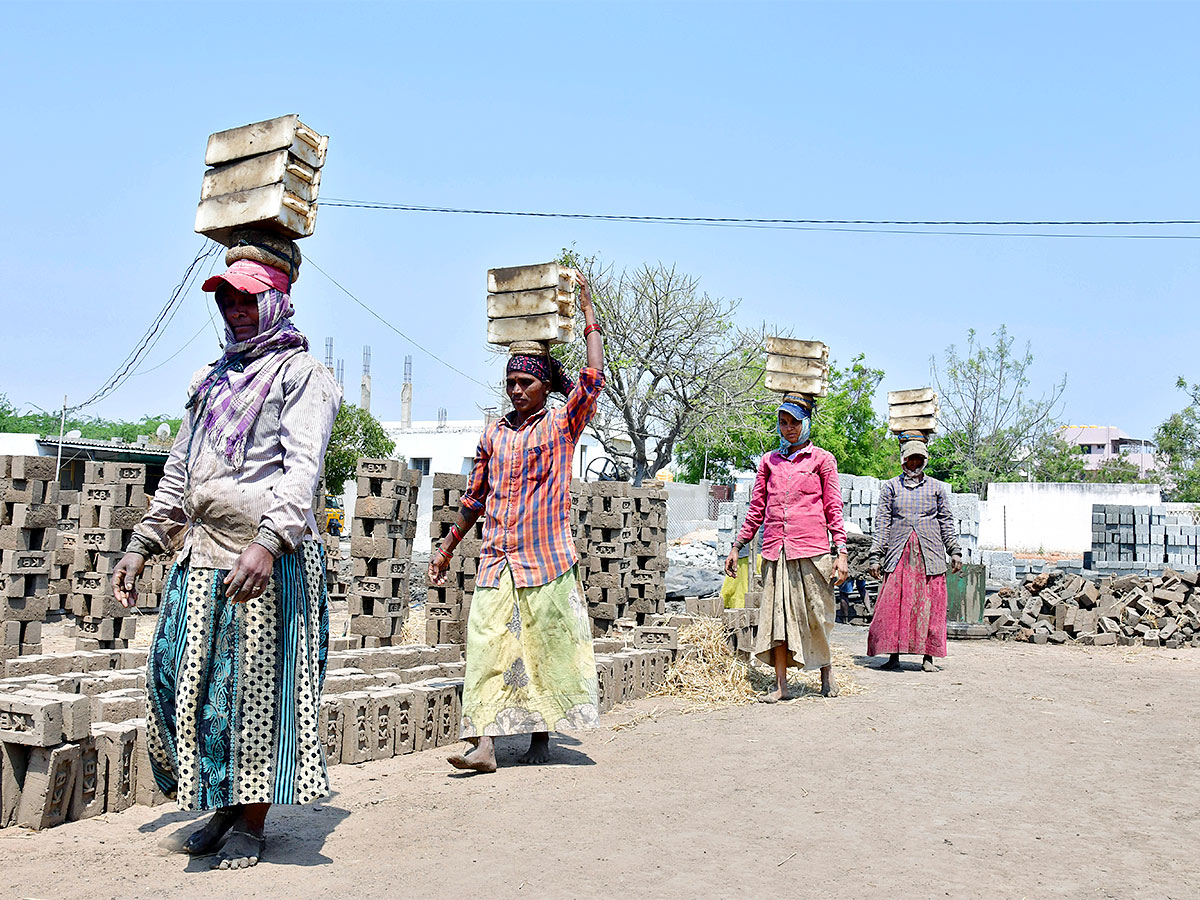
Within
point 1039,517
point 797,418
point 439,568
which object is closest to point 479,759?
point 439,568

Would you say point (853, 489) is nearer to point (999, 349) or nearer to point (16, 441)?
point (16, 441)

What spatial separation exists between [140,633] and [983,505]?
26.4 metres

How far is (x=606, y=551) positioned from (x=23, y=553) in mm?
4142

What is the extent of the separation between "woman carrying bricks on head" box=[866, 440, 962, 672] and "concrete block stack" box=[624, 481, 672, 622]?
1.90 m

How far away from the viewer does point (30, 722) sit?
3994mm

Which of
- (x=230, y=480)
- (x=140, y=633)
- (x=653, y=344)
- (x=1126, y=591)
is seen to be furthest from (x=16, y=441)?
(x=230, y=480)

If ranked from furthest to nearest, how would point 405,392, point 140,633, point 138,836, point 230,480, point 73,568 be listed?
1. point 405,392
2. point 140,633
3. point 73,568
4. point 138,836
5. point 230,480

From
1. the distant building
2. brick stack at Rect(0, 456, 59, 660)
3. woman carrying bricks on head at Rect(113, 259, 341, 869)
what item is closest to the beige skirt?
woman carrying bricks on head at Rect(113, 259, 341, 869)

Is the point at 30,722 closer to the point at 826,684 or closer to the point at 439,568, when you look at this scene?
the point at 439,568

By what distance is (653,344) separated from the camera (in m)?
32.1

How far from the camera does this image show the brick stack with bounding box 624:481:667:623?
9.06 metres

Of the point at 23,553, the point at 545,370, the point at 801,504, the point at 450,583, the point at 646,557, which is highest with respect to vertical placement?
the point at 545,370

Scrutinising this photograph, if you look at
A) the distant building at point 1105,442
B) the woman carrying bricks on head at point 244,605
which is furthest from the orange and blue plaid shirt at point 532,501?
the distant building at point 1105,442

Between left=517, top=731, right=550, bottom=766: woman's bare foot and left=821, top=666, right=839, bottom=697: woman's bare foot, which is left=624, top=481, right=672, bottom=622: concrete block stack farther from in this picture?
left=517, top=731, right=550, bottom=766: woman's bare foot
